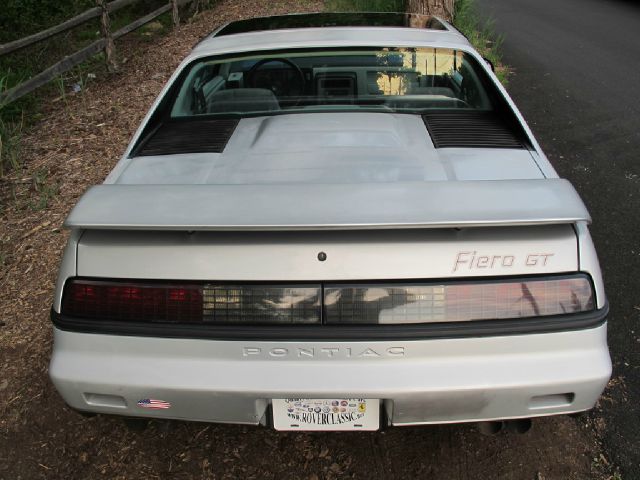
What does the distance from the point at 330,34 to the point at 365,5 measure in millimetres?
7024

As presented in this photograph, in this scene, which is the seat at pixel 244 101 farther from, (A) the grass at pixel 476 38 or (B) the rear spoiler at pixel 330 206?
(A) the grass at pixel 476 38

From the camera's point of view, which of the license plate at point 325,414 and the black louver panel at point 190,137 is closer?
the license plate at point 325,414

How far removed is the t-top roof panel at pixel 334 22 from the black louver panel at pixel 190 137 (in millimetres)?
775

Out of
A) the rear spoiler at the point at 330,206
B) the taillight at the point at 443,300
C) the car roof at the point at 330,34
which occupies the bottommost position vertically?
the taillight at the point at 443,300

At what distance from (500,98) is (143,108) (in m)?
4.47

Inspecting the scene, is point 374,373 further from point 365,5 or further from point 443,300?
point 365,5

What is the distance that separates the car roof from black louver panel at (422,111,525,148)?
1.38 ft

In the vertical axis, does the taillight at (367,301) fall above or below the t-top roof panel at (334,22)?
below

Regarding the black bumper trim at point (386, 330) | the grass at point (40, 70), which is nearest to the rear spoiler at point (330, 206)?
the black bumper trim at point (386, 330)

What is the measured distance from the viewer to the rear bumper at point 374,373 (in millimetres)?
1870

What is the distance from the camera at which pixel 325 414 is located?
6.51ft

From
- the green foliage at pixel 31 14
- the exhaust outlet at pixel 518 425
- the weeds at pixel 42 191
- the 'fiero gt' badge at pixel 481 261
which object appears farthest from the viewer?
the green foliage at pixel 31 14

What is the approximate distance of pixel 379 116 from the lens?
2893 mm

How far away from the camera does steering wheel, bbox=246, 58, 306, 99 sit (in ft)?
10.6
